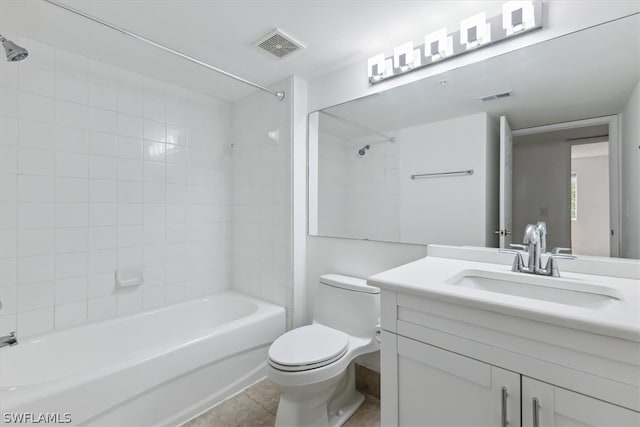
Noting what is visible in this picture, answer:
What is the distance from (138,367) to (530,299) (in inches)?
68.1

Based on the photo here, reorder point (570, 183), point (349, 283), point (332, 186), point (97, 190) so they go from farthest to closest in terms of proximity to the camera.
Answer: point (332, 186) → point (97, 190) → point (349, 283) → point (570, 183)

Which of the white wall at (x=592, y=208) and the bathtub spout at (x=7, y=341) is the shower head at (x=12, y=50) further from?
the white wall at (x=592, y=208)

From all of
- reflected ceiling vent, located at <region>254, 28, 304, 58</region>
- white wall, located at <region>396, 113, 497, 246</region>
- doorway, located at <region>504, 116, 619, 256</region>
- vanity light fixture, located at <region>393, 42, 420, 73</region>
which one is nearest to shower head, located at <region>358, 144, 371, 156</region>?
white wall, located at <region>396, 113, 497, 246</region>

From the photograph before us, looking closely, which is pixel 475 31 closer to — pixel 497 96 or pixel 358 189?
pixel 497 96

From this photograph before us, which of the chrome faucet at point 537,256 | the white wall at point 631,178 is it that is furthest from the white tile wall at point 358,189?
the white wall at point 631,178

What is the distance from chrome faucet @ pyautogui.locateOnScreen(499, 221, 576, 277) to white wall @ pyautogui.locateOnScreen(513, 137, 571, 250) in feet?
Answer: 0.17

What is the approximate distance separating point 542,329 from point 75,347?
2.44m

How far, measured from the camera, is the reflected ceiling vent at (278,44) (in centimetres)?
167

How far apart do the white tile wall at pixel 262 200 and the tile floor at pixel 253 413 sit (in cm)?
54

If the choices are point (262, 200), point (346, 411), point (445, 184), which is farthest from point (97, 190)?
point (445, 184)

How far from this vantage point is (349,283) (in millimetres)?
1812

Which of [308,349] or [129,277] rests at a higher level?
[129,277]

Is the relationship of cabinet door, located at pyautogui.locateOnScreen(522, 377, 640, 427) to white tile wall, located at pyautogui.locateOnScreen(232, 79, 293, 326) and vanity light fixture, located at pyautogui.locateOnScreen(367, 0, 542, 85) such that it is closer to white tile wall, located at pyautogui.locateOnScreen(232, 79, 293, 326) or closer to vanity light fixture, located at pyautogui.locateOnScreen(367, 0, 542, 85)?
vanity light fixture, located at pyautogui.locateOnScreen(367, 0, 542, 85)

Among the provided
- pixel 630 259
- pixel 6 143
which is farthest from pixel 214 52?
pixel 630 259
